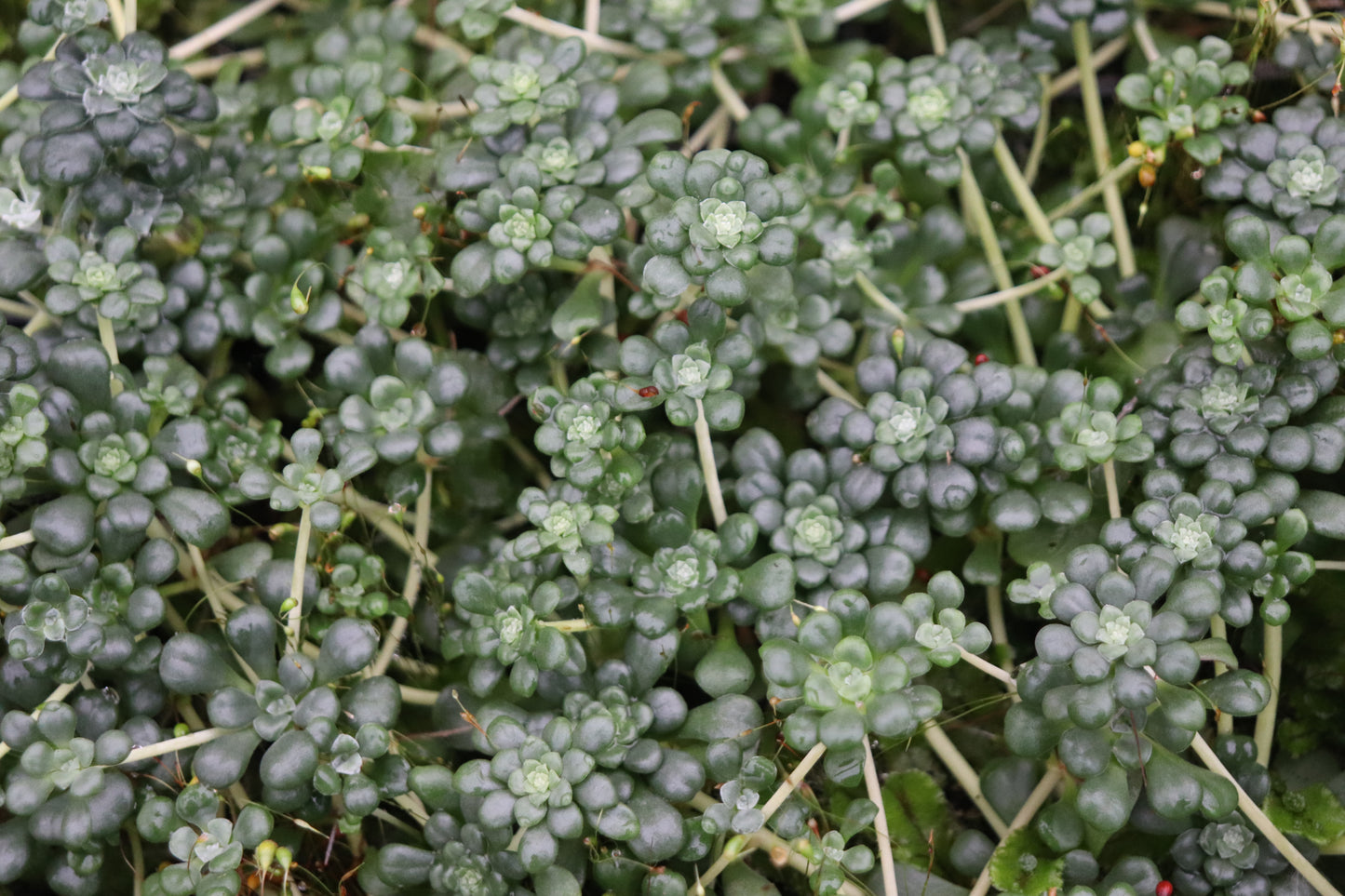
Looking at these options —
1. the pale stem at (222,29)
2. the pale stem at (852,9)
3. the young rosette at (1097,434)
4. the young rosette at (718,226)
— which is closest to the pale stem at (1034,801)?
the young rosette at (1097,434)

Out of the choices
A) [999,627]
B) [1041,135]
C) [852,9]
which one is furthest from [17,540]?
[1041,135]

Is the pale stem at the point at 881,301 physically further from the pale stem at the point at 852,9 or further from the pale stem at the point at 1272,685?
the pale stem at the point at 1272,685

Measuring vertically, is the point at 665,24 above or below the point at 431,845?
above

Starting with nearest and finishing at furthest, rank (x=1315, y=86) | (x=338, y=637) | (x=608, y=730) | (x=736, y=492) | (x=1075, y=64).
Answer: (x=608, y=730)
(x=338, y=637)
(x=736, y=492)
(x=1315, y=86)
(x=1075, y=64)

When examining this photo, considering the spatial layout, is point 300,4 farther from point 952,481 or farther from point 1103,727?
point 1103,727

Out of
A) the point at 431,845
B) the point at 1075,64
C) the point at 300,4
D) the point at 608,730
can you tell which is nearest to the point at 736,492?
the point at 608,730

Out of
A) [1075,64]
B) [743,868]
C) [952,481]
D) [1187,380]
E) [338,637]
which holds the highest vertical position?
[1075,64]

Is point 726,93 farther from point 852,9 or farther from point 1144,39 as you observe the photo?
point 1144,39
